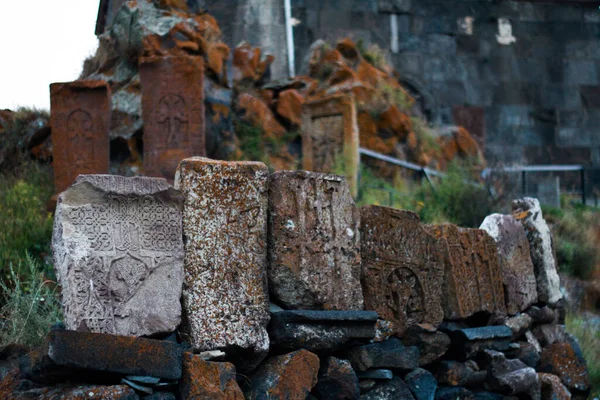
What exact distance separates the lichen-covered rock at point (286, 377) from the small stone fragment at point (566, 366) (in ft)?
7.46

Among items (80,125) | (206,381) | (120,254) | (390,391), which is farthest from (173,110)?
(206,381)

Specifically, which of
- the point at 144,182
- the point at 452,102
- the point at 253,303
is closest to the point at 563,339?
the point at 253,303

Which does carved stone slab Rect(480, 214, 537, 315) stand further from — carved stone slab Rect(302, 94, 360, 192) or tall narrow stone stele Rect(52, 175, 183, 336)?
carved stone slab Rect(302, 94, 360, 192)

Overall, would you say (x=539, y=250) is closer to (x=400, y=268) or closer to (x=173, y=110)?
(x=400, y=268)

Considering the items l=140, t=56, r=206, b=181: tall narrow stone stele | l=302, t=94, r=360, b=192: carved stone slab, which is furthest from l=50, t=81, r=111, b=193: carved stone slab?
l=302, t=94, r=360, b=192: carved stone slab

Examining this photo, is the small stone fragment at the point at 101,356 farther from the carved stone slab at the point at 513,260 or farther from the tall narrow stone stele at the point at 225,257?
the carved stone slab at the point at 513,260

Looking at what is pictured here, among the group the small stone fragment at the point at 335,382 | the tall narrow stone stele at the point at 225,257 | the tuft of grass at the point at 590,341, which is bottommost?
the tuft of grass at the point at 590,341

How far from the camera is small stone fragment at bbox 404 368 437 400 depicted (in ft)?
14.3

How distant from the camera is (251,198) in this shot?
386 centimetres

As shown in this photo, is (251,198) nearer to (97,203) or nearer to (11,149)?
(97,203)

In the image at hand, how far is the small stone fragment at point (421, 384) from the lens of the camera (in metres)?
4.37

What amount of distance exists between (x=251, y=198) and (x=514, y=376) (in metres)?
2.08

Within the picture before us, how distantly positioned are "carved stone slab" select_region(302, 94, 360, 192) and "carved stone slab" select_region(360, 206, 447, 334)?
520 centimetres

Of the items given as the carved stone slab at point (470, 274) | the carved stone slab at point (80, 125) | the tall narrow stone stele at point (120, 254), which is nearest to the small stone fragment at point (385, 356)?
the carved stone slab at point (470, 274)
